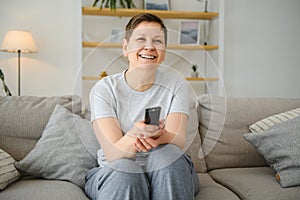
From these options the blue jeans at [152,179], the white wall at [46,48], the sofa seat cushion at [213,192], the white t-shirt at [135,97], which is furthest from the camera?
the white wall at [46,48]

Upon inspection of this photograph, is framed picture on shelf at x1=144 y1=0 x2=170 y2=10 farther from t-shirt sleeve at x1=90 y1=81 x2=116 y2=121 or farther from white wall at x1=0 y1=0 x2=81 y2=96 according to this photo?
t-shirt sleeve at x1=90 y1=81 x2=116 y2=121

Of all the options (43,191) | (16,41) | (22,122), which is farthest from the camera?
(16,41)

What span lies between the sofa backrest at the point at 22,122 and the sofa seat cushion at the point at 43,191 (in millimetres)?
215

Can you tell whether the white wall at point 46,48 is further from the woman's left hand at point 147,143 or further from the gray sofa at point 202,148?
the woman's left hand at point 147,143

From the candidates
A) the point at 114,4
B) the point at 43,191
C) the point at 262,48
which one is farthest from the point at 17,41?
the point at 262,48

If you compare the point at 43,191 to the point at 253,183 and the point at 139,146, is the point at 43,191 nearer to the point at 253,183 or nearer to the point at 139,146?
the point at 139,146

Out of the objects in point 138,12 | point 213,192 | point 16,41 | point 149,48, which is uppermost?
point 138,12

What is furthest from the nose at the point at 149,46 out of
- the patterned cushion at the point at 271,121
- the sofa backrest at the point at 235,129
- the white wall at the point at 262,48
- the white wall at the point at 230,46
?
the white wall at the point at 262,48

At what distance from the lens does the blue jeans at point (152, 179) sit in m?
1.24

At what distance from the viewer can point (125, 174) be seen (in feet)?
4.13

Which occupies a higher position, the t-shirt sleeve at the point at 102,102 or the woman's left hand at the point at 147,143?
the t-shirt sleeve at the point at 102,102

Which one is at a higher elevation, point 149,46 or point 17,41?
point 17,41

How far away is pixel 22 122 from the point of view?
5.90ft

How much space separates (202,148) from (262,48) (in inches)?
97.7
